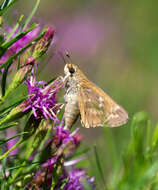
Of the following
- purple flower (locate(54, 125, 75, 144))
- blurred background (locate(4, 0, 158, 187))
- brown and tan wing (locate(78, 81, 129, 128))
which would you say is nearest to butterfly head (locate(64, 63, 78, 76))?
brown and tan wing (locate(78, 81, 129, 128))

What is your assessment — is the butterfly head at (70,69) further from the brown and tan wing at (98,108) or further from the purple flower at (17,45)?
the purple flower at (17,45)

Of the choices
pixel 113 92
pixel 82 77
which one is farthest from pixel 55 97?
pixel 113 92

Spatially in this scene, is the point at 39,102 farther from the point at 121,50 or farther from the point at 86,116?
the point at 121,50

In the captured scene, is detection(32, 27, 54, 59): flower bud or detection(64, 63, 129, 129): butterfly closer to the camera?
detection(32, 27, 54, 59): flower bud

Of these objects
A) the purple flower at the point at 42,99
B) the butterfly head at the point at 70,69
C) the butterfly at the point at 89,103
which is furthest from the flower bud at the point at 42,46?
the butterfly head at the point at 70,69

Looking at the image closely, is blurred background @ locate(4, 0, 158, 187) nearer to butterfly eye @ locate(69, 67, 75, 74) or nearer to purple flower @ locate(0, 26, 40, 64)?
butterfly eye @ locate(69, 67, 75, 74)

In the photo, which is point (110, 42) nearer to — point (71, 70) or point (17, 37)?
point (71, 70)
